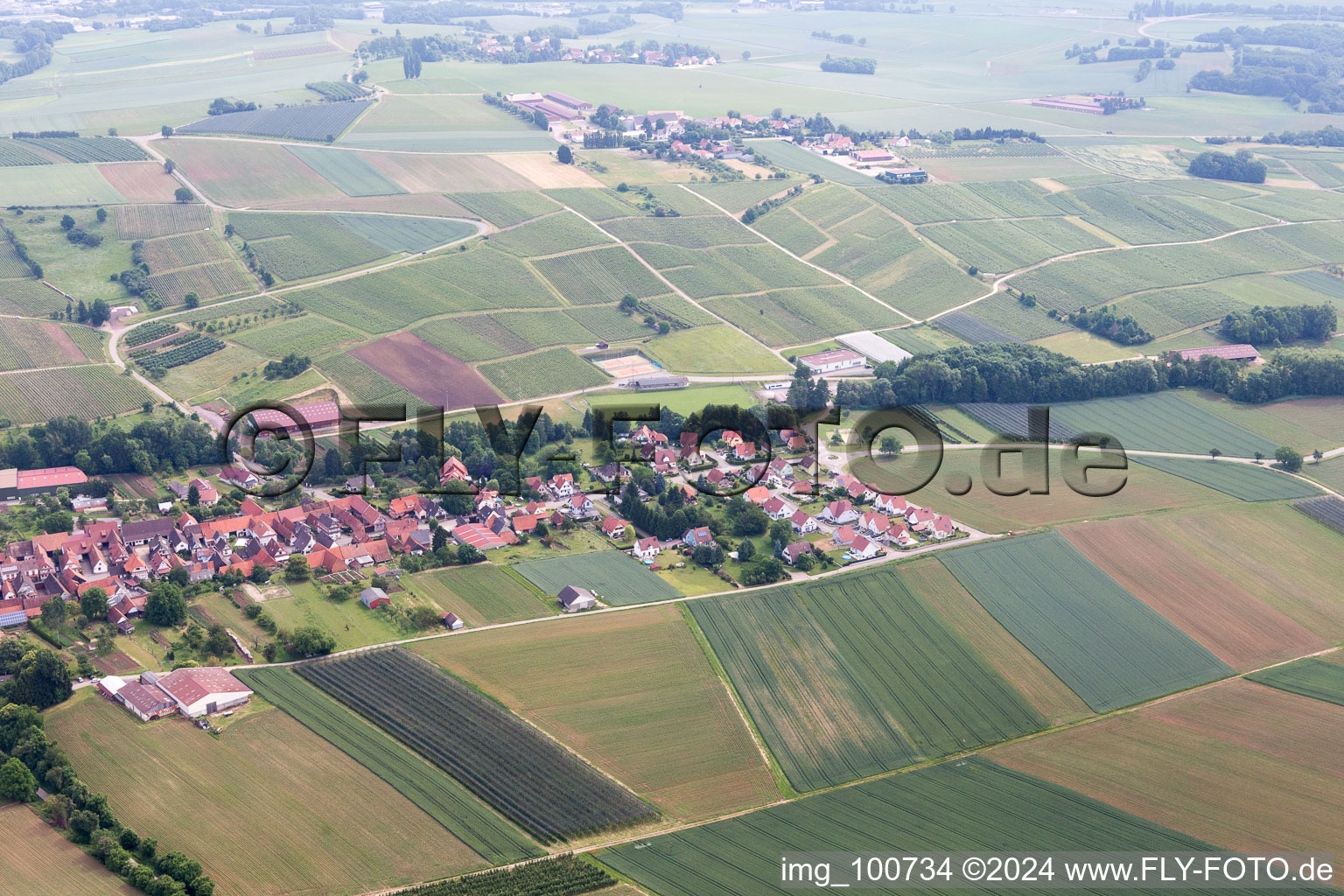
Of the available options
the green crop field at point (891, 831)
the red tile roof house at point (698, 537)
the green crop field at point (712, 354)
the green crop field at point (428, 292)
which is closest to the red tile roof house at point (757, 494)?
the red tile roof house at point (698, 537)

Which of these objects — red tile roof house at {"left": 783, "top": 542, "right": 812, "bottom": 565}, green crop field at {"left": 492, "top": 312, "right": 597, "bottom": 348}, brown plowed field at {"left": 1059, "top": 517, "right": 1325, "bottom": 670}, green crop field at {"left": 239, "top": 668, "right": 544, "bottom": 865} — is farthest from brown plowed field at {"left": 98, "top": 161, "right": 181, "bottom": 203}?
brown plowed field at {"left": 1059, "top": 517, "right": 1325, "bottom": 670}

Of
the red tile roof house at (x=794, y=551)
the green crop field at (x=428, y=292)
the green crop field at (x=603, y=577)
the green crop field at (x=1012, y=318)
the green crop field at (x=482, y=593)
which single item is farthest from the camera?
the green crop field at (x=1012, y=318)

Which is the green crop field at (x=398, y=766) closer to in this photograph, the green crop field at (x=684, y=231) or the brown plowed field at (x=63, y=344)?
the brown plowed field at (x=63, y=344)

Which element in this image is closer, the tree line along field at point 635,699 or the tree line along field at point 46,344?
the tree line along field at point 635,699

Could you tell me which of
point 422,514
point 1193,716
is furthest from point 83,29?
point 1193,716

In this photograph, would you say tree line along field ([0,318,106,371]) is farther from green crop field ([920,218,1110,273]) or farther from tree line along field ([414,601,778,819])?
green crop field ([920,218,1110,273])

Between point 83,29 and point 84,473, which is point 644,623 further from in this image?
point 83,29

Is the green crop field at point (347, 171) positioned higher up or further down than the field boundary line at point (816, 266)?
higher up

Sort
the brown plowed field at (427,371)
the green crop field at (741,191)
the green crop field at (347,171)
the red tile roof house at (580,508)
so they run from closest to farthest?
the red tile roof house at (580,508) → the brown plowed field at (427,371) → the green crop field at (347,171) → the green crop field at (741,191)
